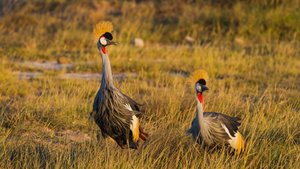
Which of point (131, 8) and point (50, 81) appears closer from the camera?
point (50, 81)

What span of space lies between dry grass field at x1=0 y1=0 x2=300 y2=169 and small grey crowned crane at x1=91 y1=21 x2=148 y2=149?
0.14m

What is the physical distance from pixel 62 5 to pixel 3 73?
10328 millimetres

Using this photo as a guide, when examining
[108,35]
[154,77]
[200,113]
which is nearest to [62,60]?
[154,77]

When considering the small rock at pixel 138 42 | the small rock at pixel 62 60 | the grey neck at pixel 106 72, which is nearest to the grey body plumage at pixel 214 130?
the grey neck at pixel 106 72

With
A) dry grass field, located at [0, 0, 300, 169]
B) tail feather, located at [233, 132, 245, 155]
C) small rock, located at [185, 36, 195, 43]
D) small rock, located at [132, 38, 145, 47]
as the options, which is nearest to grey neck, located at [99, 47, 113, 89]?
dry grass field, located at [0, 0, 300, 169]

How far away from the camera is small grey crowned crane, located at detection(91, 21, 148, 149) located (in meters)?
4.91

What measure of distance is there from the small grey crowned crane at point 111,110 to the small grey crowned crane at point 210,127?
1.51 ft

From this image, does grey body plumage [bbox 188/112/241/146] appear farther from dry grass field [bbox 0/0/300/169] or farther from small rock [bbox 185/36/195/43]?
small rock [bbox 185/36/195/43]

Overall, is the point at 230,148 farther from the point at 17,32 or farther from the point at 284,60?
the point at 17,32

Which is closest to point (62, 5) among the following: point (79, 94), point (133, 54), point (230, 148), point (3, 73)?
point (133, 54)

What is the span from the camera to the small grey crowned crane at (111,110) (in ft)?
16.1

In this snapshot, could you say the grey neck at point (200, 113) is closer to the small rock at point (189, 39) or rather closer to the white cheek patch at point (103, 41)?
the white cheek patch at point (103, 41)

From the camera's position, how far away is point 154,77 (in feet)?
31.4

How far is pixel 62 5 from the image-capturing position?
1884 cm
